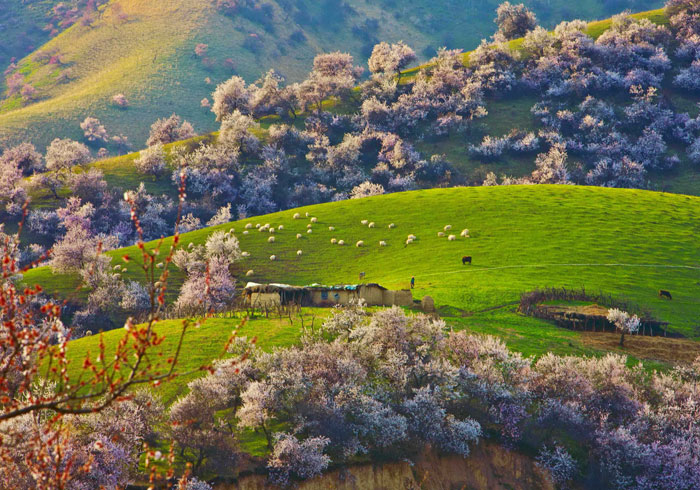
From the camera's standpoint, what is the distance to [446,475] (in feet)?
107

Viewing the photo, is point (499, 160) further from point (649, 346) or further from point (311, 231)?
point (649, 346)

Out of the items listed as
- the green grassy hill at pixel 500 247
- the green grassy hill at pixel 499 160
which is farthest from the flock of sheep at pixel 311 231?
the green grassy hill at pixel 499 160

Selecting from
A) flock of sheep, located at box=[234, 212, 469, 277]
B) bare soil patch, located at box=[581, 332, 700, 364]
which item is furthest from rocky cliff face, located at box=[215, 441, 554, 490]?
flock of sheep, located at box=[234, 212, 469, 277]

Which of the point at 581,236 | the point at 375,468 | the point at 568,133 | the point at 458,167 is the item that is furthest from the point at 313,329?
the point at 568,133

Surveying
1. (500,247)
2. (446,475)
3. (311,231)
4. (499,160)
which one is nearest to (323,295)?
(446,475)

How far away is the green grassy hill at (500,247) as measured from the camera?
56500 millimetres

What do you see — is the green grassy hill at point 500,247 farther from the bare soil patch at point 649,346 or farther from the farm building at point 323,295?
the farm building at point 323,295

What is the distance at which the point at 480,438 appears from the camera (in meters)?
34.6

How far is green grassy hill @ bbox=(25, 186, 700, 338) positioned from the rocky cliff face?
1846 cm

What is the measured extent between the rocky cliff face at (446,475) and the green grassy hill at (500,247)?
18.5 meters

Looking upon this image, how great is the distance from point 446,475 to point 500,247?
3927 centimetres

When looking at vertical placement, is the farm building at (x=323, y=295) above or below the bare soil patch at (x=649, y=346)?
above

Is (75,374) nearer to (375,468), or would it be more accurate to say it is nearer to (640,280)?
(375,468)

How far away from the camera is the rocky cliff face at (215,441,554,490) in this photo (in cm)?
3095
